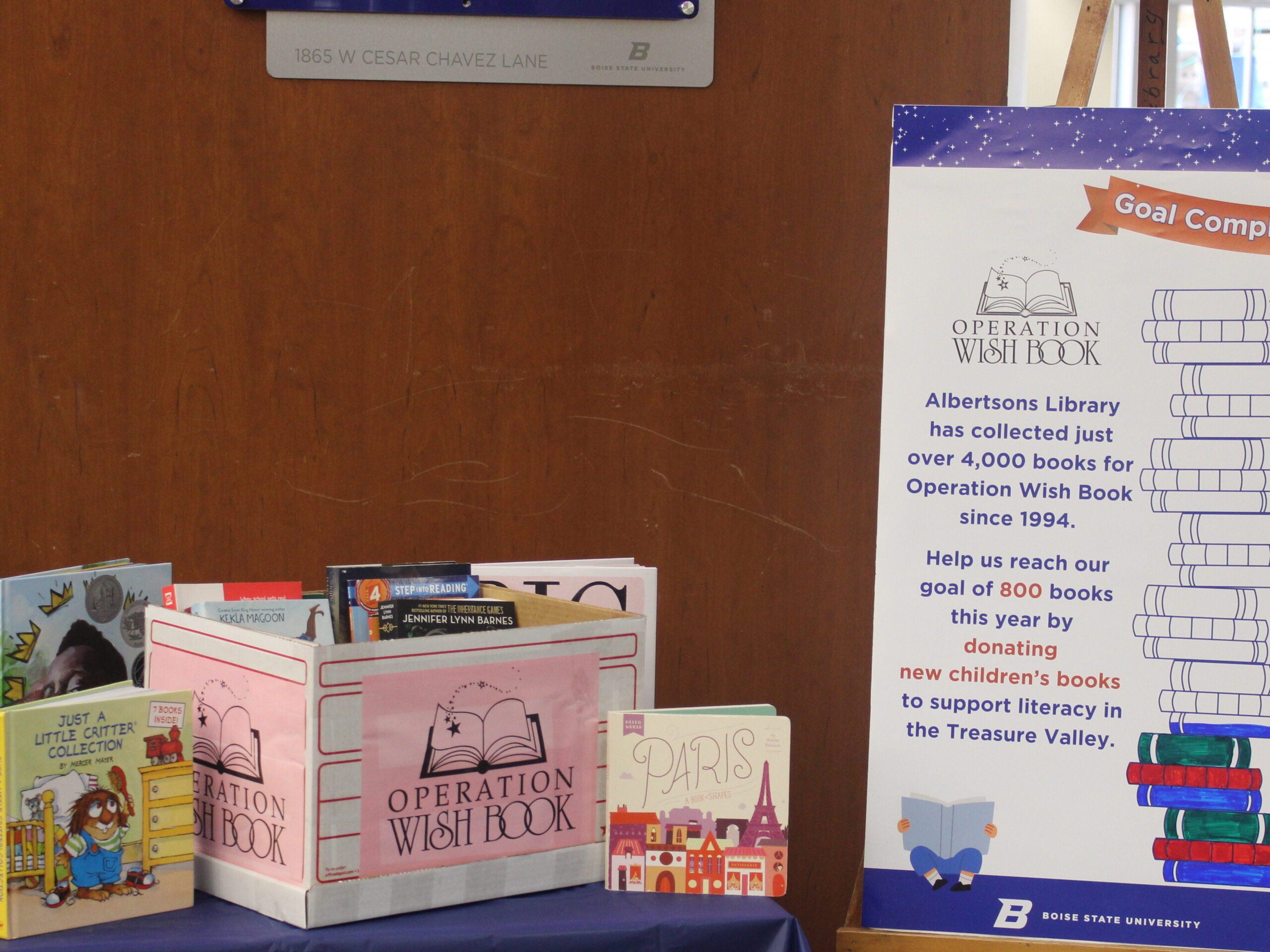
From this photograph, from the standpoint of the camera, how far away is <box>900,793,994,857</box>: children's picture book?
1.67 meters

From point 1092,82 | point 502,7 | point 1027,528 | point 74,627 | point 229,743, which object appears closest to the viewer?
point 229,743

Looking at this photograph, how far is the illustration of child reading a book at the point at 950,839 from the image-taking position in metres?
1.67

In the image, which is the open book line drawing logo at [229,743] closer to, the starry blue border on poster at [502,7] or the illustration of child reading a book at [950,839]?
the illustration of child reading a book at [950,839]

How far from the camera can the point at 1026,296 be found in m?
1.68

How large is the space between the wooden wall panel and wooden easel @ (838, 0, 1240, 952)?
1.79 ft

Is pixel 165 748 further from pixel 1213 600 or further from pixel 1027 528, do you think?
pixel 1213 600

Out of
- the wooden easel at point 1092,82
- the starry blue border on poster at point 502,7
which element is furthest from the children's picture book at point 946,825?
the starry blue border on poster at point 502,7

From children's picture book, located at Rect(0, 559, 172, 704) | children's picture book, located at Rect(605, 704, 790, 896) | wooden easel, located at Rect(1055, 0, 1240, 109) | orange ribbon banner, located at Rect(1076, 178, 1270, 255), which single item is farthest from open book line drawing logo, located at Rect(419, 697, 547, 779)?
wooden easel, located at Rect(1055, 0, 1240, 109)

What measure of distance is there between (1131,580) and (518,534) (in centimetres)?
131

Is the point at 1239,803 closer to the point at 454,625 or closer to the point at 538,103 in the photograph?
the point at 454,625

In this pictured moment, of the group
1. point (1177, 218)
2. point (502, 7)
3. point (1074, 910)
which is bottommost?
point (1074, 910)

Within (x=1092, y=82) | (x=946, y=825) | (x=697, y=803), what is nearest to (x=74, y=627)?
(x=697, y=803)

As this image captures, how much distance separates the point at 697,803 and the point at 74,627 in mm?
907

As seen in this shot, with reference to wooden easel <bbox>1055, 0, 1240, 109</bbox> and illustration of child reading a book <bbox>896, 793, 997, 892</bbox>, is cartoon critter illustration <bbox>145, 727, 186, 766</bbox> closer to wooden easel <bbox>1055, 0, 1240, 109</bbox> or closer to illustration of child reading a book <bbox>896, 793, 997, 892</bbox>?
illustration of child reading a book <bbox>896, 793, 997, 892</bbox>
